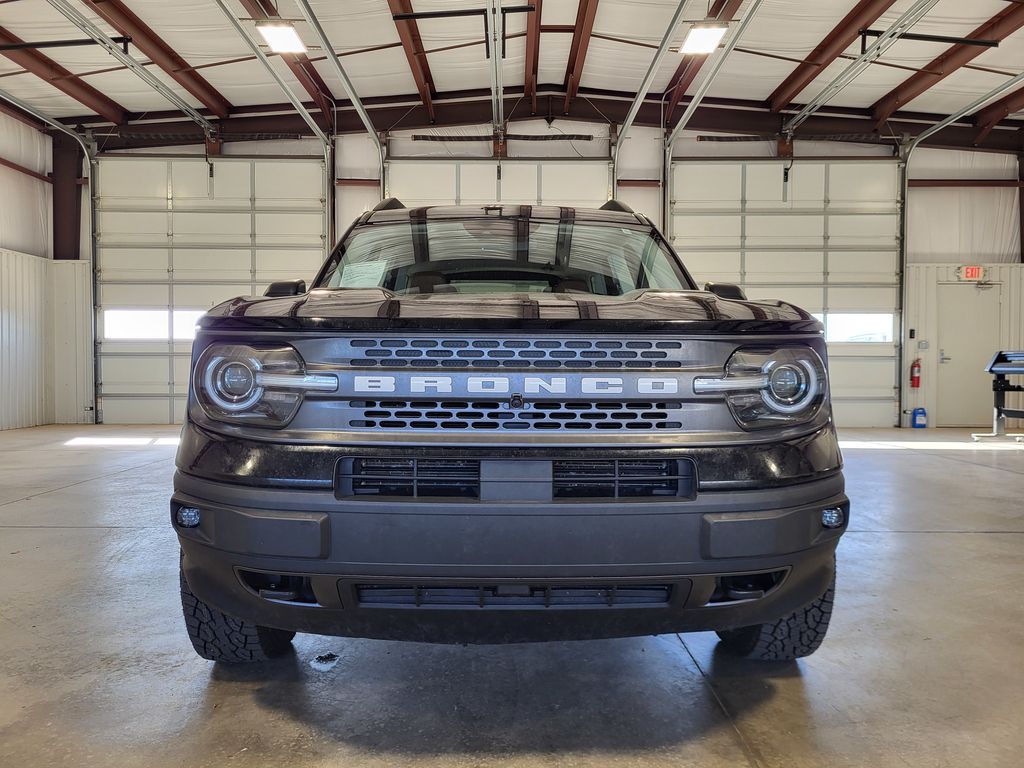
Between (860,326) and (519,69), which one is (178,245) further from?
(860,326)

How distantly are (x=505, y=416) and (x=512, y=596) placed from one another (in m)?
0.41

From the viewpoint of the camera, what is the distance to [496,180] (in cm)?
1337

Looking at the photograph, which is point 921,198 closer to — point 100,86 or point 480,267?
point 480,267

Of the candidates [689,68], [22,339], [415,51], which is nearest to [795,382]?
[415,51]

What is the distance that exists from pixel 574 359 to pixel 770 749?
3.73 ft

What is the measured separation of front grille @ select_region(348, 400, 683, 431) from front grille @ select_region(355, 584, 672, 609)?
1.18 feet

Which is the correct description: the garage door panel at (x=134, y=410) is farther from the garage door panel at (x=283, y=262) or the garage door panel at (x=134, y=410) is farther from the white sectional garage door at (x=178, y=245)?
the garage door panel at (x=283, y=262)

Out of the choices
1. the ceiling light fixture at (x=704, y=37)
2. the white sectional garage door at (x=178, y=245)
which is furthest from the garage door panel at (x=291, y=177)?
the ceiling light fixture at (x=704, y=37)

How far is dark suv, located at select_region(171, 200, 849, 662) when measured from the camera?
1.54 m

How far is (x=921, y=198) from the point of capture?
13781mm

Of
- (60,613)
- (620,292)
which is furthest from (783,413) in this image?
(60,613)

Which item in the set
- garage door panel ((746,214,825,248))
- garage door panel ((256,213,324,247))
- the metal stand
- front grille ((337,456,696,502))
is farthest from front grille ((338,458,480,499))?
garage door panel ((746,214,825,248))

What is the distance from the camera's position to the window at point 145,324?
526 inches

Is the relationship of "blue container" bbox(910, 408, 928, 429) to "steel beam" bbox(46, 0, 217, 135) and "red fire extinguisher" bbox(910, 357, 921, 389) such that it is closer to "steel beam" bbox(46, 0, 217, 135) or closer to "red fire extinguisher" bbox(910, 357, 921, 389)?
"red fire extinguisher" bbox(910, 357, 921, 389)
